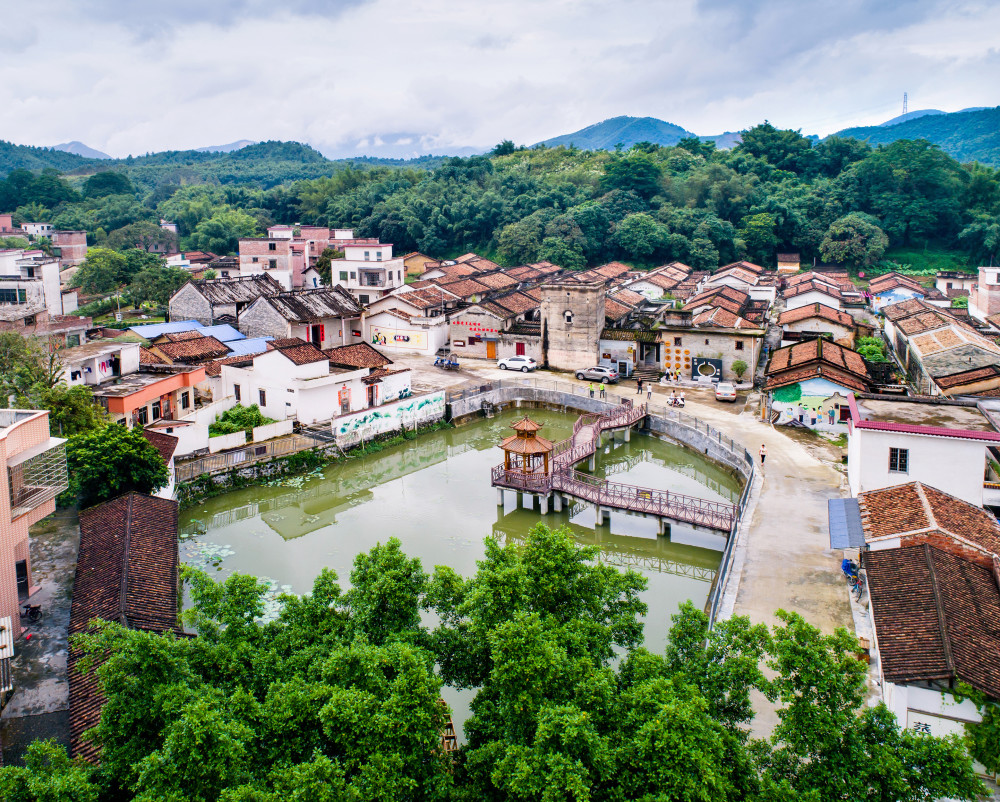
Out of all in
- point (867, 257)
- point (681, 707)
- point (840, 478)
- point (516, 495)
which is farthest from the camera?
point (867, 257)

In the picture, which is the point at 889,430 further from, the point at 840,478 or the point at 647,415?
the point at 647,415

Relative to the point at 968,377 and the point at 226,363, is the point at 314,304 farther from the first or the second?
the point at 968,377

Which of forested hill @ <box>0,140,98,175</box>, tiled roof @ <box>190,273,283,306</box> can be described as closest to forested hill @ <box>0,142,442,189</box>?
forested hill @ <box>0,140,98,175</box>

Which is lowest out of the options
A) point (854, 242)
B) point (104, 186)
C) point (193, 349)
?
point (193, 349)

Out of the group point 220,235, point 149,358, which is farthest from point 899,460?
point 220,235

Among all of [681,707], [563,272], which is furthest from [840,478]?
[563,272]
